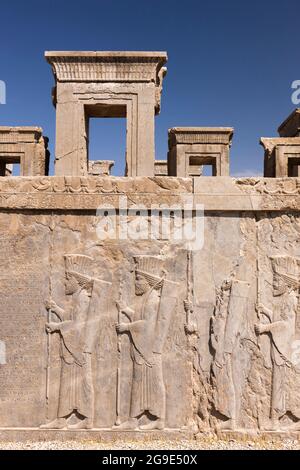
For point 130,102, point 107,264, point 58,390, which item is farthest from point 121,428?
point 130,102

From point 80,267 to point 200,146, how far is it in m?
6.99

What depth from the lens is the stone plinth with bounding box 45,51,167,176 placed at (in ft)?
25.6

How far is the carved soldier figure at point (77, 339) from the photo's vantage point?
446cm

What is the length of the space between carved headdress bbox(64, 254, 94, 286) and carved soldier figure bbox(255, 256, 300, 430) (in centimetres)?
186

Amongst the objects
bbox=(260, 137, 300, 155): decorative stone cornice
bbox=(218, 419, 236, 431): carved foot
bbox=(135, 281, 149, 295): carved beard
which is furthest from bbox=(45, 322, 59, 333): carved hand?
bbox=(260, 137, 300, 155): decorative stone cornice

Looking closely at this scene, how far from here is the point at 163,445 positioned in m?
4.36

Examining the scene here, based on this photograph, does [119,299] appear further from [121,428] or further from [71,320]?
[121,428]

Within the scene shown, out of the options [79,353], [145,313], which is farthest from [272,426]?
[79,353]

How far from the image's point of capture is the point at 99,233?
456 centimetres

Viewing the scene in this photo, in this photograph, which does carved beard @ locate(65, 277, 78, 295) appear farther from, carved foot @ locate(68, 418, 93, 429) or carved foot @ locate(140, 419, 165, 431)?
carved foot @ locate(140, 419, 165, 431)
